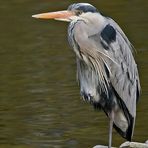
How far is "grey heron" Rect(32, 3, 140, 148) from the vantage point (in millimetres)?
6773

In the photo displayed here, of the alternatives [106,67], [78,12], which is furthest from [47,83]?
[78,12]

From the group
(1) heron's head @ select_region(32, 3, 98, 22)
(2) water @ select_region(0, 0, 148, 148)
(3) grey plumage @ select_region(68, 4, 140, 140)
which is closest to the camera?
(1) heron's head @ select_region(32, 3, 98, 22)

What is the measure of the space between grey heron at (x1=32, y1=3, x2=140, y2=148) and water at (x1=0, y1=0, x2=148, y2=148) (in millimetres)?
1393

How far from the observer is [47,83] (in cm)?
1093

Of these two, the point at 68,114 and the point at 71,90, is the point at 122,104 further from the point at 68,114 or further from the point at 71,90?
the point at 71,90

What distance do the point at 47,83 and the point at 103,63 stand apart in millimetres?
3946

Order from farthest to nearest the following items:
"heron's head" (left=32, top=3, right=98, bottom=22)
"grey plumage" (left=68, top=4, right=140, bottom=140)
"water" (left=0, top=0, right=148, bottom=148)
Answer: "water" (left=0, top=0, right=148, bottom=148) → "grey plumage" (left=68, top=4, right=140, bottom=140) → "heron's head" (left=32, top=3, right=98, bottom=22)

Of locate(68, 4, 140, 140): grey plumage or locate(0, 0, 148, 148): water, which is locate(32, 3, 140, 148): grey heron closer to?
locate(68, 4, 140, 140): grey plumage

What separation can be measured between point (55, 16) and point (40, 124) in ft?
9.77

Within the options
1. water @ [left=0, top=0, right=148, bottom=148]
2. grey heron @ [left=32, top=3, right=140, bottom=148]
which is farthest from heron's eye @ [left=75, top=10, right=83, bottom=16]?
water @ [left=0, top=0, right=148, bottom=148]

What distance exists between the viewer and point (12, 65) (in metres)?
11.9

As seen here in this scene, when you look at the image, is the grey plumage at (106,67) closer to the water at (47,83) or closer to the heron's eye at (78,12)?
the heron's eye at (78,12)

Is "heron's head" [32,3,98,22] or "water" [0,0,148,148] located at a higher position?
"heron's head" [32,3,98,22]

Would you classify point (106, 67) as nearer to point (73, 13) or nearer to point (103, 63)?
point (103, 63)
